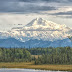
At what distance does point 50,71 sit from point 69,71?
35.5 feet

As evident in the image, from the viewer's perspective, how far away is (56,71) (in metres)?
159

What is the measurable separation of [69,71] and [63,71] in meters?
3.40

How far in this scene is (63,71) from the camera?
158m

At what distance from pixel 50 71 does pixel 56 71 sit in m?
3.44

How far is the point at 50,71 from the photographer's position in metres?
159

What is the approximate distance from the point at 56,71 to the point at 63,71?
4051 millimetres

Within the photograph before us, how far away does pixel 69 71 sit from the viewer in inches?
6206

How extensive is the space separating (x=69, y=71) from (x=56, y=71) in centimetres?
738
